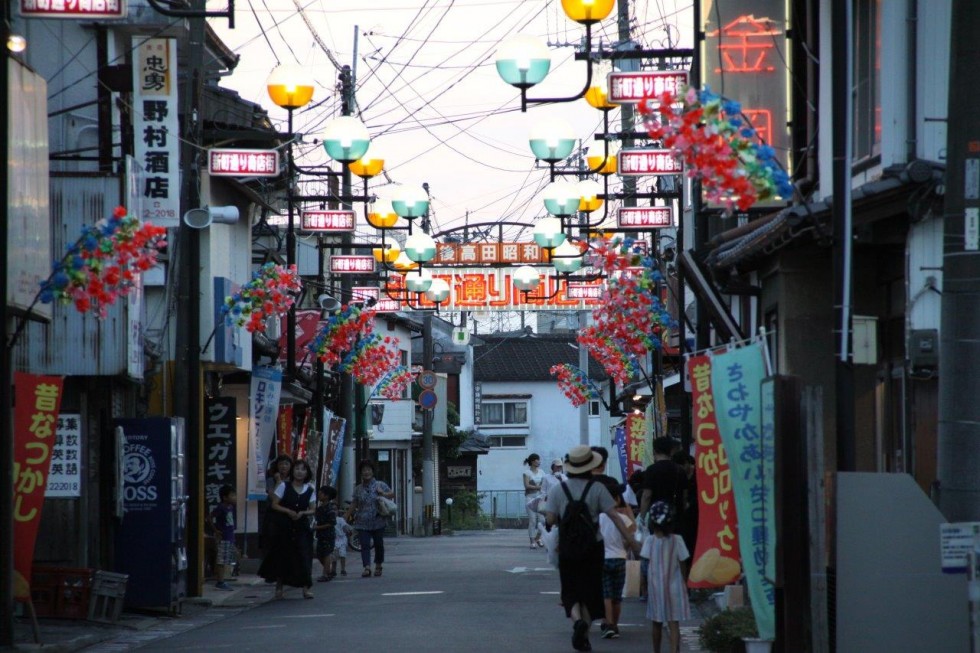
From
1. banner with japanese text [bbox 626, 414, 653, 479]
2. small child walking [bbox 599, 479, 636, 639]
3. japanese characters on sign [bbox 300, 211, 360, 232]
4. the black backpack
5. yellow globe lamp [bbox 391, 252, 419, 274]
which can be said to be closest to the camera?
the black backpack

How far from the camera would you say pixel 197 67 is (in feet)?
67.9

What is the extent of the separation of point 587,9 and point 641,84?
2027 millimetres

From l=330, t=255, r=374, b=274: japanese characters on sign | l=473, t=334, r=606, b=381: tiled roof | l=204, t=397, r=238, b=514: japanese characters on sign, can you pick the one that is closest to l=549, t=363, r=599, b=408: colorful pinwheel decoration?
l=330, t=255, r=374, b=274: japanese characters on sign

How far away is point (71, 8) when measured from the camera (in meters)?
15.7

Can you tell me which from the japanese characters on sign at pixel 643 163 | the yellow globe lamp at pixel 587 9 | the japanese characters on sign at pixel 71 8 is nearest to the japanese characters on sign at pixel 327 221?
the japanese characters on sign at pixel 643 163

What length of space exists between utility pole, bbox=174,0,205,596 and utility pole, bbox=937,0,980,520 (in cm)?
1313

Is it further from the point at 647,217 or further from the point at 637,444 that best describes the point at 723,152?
the point at 637,444

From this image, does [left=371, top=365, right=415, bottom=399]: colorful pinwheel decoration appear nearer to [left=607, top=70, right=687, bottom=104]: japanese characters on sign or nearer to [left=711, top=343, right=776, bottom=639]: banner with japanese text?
[left=607, top=70, right=687, bottom=104]: japanese characters on sign

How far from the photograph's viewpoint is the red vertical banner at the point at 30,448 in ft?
50.0

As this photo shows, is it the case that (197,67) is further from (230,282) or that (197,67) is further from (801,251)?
(801,251)

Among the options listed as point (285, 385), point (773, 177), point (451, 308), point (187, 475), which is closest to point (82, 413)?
point (187, 475)

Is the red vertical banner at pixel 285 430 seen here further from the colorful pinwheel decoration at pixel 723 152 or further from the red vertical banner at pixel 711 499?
the colorful pinwheel decoration at pixel 723 152

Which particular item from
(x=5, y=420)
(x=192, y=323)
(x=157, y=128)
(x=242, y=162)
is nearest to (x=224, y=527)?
(x=192, y=323)

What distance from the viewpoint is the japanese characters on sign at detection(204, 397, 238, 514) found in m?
25.8
